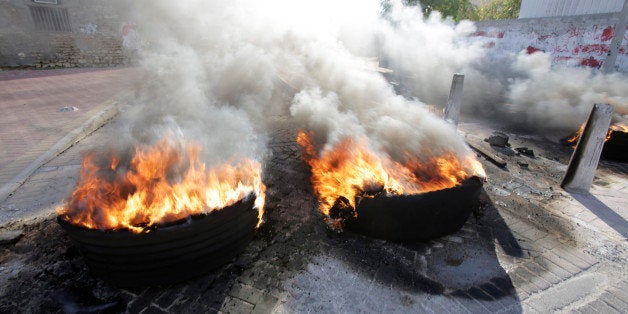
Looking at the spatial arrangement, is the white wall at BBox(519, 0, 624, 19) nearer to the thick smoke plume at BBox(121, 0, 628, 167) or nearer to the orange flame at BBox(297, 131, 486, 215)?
the thick smoke plume at BBox(121, 0, 628, 167)

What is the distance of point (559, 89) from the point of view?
408 inches

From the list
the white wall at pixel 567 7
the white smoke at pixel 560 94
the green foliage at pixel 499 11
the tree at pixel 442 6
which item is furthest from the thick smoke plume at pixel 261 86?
the green foliage at pixel 499 11

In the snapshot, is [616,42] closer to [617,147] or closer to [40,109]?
[617,147]

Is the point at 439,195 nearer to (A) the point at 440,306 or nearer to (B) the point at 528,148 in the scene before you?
(A) the point at 440,306

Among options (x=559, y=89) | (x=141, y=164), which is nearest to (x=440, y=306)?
(x=141, y=164)

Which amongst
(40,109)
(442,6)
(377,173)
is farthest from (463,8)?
(40,109)

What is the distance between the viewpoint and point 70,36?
16359 millimetres

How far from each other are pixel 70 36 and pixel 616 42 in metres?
24.0

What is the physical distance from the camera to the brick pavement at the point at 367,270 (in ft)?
9.92

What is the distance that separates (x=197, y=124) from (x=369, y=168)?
2.53 metres

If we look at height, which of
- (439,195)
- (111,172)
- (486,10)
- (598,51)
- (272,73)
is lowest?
(439,195)

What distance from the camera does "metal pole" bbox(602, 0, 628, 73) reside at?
33.0 feet

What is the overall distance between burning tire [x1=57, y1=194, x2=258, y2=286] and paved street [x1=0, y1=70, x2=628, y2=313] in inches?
8.8

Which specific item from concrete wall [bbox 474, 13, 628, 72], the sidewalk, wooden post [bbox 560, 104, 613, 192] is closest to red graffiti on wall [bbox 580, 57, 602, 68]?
concrete wall [bbox 474, 13, 628, 72]
